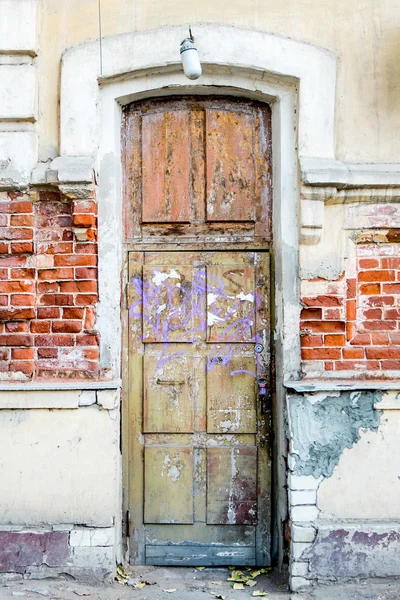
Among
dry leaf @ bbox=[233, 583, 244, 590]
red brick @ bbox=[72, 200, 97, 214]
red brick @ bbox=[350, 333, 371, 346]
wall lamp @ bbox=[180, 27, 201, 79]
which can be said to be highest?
wall lamp @ bbox=[180, 27, 201, 79]

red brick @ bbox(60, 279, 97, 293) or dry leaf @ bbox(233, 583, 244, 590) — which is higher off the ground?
red brick @ bbox(60, 279, 97, 293)

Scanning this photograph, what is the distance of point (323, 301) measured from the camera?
12.9ft

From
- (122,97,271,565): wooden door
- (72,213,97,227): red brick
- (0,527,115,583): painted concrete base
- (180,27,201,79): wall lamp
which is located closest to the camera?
(180,27,201,79): wall lamp

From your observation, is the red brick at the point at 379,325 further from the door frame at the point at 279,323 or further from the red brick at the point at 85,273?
the red brick at the point at 85,273

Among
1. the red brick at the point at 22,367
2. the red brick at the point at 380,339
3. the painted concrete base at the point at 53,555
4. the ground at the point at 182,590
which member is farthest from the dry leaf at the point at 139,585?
the red brick at the point at 380,339

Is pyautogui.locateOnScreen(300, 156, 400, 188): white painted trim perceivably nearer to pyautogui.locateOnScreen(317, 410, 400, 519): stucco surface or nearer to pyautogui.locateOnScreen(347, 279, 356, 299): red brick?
pyautogui.locateOnScreen(347, 279, 356, 299): red brick

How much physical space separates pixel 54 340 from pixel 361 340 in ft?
6.20

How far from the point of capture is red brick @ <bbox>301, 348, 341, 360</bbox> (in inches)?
154

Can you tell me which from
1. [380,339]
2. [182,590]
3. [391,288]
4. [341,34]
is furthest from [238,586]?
[341,34]

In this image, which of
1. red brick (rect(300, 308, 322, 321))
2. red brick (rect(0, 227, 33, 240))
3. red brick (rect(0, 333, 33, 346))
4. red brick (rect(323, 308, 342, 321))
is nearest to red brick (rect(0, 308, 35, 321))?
red brick (rect(0, 333, 33, 346))

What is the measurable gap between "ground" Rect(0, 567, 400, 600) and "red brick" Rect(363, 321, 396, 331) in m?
1.47

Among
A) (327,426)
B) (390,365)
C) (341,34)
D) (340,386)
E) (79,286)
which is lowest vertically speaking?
(327,426)

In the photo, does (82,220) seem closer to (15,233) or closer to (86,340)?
(15,233)

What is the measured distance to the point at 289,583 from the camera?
3734 mm
